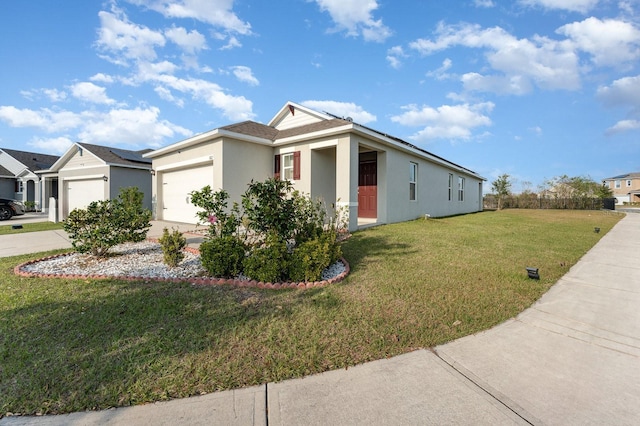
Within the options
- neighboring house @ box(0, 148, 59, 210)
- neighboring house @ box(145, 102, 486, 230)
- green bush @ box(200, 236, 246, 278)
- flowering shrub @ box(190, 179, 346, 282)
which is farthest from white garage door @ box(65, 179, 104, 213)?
green bush @ box(200, 236, 246, 278)

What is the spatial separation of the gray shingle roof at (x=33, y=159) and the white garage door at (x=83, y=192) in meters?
11.2

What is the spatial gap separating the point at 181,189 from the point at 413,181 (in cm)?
1059

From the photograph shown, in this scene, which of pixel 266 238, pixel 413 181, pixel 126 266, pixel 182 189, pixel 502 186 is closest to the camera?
pixel 266 238

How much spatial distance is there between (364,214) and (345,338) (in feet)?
31.6

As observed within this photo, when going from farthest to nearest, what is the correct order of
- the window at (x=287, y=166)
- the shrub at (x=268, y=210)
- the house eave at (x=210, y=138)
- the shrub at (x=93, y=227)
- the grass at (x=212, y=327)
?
the window at (x=287, y=166), the house eave at (x=210, y=138), the shrub at (x=93, y=227), the shrub at (x=268, y=210), the grass at (x=212, y=327)

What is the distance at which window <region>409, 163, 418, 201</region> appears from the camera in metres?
13.0

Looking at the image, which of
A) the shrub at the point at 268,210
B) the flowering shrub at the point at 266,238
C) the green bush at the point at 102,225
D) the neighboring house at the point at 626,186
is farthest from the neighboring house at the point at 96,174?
the neighboring house at the point at 626,186

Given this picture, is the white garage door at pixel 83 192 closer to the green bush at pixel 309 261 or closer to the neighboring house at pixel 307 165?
the neighboring house at pixel 307 165

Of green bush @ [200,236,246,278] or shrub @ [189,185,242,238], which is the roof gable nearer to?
shrub @ [189,185,242,238]

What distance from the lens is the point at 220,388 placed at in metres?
2.23

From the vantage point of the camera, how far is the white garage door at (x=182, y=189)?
1196cm

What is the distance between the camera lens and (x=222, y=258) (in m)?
4.72

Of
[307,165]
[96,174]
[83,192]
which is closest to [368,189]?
[307,165]

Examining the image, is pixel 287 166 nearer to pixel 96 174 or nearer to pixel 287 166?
pixel 287 166
